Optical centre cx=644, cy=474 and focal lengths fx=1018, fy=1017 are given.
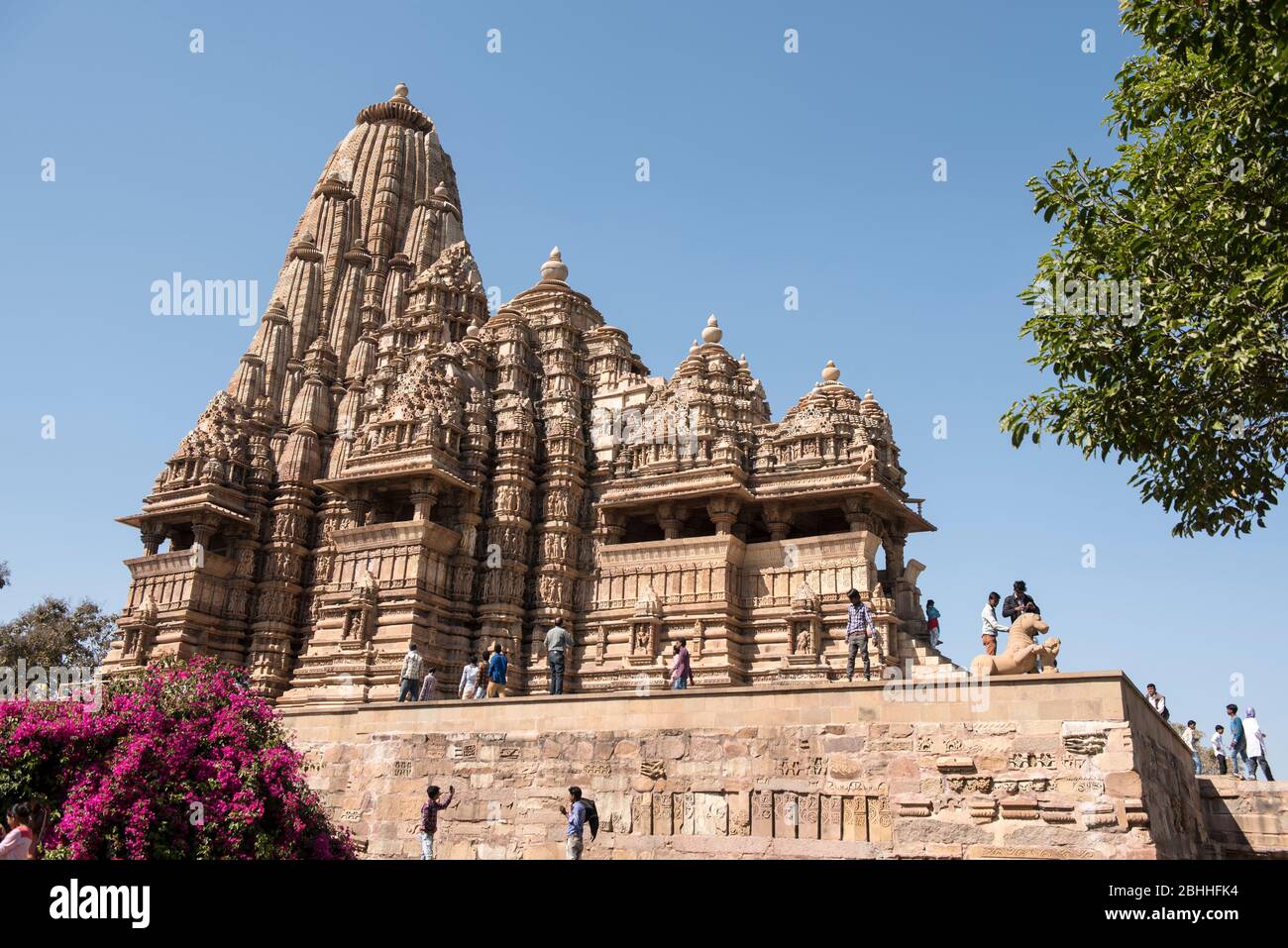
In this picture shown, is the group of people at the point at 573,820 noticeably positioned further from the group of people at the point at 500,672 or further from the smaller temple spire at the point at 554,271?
the smaller temple spire at the point at 554,271

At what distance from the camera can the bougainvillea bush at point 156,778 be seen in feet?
50.4

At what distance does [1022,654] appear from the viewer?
16.1 m

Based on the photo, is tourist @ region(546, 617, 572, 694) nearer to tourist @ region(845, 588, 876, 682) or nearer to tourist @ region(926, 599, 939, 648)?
tourist @ region(845, 588, 876, 682)

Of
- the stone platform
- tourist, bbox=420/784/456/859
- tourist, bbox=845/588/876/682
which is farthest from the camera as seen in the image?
tourist, bbox=845/588/876/682

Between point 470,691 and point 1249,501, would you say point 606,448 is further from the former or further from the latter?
point 1249,501

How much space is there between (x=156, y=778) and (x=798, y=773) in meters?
10.3

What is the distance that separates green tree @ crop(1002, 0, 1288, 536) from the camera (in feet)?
50.2

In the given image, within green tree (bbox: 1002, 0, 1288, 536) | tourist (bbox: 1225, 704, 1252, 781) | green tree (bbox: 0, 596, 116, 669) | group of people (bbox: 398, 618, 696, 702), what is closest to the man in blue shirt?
tourist (bbox: 1225, 704, 1252, 781)

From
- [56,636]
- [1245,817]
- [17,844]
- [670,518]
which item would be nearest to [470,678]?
[670,518]

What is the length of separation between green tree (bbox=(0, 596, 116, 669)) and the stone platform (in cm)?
3523

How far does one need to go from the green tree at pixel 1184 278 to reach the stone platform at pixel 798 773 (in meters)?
4.66

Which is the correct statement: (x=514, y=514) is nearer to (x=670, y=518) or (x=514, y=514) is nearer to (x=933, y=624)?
(x=670, y=518)

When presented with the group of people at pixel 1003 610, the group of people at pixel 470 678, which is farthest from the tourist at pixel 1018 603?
the group of people at pixel 470 678
